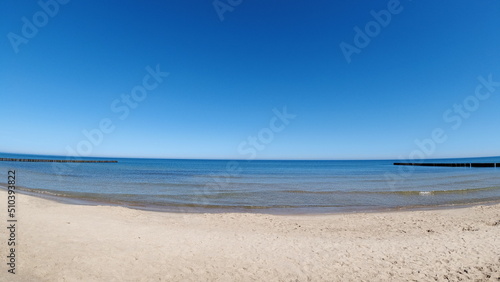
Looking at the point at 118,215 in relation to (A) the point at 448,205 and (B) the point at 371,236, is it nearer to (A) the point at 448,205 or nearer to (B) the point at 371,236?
(B) the point at 371,236

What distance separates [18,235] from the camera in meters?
8.48

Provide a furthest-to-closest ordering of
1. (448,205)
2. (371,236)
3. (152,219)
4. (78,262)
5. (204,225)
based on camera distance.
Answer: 1. (448,205)
2. (152,219)
3. (204,225)
4. (371,236)
5. (78,262)

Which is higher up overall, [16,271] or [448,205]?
[16,271]

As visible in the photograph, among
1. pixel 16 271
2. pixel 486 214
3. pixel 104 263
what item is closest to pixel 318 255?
pixel 104 263

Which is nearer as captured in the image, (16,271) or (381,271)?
(16,271)

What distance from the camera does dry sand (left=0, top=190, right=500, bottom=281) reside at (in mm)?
6445

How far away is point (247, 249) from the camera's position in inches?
330

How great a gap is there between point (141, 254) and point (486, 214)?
1797 centimetres

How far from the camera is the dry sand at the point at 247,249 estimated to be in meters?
6.45

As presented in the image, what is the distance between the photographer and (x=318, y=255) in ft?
25.9

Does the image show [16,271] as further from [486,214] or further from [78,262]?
[486,214]

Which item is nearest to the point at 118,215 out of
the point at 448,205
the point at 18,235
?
the point at 18,235

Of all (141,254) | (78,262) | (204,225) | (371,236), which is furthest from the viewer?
(204,225)

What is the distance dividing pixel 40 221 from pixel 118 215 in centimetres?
329
